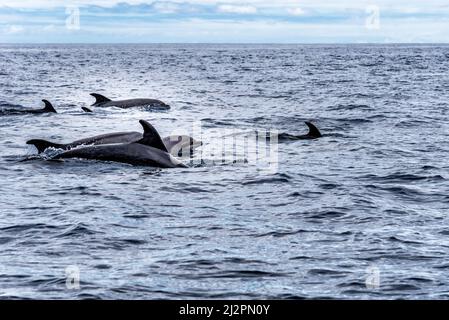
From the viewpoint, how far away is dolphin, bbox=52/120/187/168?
17516 mm

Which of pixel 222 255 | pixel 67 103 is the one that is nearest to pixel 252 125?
pixel 67 103

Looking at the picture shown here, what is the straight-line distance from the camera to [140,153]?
17531 mm

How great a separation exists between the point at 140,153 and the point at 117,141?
230 cm

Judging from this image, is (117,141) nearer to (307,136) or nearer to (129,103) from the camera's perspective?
(307,136)

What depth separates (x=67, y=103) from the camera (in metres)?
38.2

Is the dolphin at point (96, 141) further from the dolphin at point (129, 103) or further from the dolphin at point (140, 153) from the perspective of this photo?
the dolphin at point (129, 103)

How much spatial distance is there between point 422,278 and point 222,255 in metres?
2.78

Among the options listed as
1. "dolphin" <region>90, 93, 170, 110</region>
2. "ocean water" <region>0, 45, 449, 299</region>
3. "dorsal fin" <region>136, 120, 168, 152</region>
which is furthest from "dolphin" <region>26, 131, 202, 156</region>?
"dolphin" <region>90, 93, 170, 110</region>

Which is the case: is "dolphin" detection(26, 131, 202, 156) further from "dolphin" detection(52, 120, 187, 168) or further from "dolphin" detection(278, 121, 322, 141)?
"dolphin" detection(278, 121, 322, 141)

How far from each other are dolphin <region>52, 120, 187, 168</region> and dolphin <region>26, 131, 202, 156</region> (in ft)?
2.85

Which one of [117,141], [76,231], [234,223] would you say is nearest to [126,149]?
[117,141]

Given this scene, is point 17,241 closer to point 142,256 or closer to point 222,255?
point 142,256
